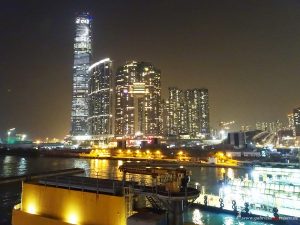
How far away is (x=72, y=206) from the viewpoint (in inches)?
712

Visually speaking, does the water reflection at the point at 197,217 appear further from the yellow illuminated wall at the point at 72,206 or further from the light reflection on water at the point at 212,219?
the yellow illuminated wall at the point at 72,206

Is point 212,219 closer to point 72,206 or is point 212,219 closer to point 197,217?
point 197,217

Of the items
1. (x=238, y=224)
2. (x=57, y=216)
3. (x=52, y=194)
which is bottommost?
(x=238, y=224)

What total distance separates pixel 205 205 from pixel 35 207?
19804mm

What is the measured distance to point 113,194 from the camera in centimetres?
1662

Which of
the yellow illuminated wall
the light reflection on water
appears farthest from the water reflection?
the yellow illuminated wall

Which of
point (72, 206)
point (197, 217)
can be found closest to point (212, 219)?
point (197, 217)

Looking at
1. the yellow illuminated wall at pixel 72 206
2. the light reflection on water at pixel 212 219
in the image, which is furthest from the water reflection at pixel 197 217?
the yellow illuminated wall at pixel 72 206

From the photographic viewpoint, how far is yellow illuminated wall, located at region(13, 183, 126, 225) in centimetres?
1630

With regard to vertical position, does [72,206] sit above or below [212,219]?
above

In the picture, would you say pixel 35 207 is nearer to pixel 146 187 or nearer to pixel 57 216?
pixel 57 216

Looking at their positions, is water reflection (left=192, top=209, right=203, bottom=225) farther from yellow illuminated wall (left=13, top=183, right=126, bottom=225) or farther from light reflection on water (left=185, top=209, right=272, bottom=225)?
yellow illuminated wall (left=13, top=183, right=126, bottom=225)

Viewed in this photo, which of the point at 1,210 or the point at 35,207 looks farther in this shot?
the point at 1,210

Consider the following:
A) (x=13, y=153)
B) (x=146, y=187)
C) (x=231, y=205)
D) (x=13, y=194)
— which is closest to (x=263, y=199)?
(x=231, y=205)
